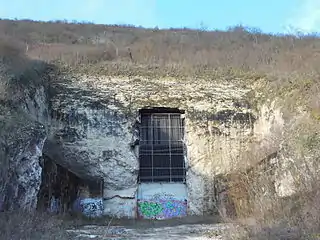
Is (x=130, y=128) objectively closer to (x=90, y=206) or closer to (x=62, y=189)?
(x=90, y=206)

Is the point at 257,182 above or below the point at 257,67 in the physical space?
below

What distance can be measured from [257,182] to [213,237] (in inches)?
110

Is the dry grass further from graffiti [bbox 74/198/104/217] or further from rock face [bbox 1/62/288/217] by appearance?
graffiti [bbox 74/198/104/217]

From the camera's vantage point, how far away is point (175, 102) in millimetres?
21156

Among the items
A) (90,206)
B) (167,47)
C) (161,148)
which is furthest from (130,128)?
(167,47)

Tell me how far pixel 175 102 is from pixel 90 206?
6330 mm

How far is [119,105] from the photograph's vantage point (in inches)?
819

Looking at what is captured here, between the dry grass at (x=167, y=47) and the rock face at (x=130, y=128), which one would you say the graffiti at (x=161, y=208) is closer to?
the rock face at (x=130, y=128)

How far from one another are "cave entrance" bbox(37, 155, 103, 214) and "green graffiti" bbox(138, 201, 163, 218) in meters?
2.00

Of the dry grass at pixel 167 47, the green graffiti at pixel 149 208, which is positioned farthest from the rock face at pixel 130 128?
the dry grass at pixel 167 47

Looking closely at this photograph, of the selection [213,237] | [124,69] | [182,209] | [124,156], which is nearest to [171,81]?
[124,69]

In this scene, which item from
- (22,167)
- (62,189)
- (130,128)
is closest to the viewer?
(22,167)

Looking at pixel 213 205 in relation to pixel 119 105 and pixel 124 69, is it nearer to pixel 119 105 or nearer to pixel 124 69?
pixel 119 105

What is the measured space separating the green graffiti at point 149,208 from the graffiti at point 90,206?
187 centimetres
